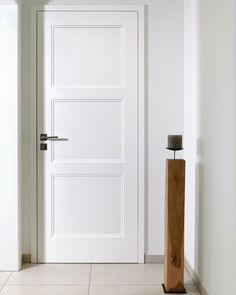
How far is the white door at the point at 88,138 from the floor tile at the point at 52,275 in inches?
4.6

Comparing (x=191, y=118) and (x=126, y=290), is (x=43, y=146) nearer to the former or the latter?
(x=191, y=118)

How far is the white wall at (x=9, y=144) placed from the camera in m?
3.70

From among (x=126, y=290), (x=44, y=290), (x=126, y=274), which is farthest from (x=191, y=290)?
(x=44, y=290)

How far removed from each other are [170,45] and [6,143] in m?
1.60

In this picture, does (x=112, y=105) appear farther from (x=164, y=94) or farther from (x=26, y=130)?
(x=26, y=130)

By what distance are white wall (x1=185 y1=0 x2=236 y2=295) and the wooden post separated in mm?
144

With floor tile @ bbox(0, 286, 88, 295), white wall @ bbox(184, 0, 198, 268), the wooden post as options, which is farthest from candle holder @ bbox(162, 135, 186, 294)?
floor tile @ bbox(0, 286, 88, 295)

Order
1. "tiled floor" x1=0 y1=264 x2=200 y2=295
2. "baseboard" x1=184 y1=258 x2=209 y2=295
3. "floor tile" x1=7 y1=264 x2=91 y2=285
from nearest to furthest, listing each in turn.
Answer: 1. "baseboard" x1=184 y1=258 x2=209 y2=295
2. "tiled floor" x1=0 y1=264 x2=200 y2=295
3. "floor tile" x1=7 y1=264 x2=91 y2=285

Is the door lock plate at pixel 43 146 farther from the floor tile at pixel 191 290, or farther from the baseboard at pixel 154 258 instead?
the floor tile at pixel 191 290

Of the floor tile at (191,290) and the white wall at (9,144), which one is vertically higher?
the white wall at (9,144)

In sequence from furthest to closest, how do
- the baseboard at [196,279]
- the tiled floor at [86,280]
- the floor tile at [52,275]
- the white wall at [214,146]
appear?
1. the floor tile at [52,275]
2. the tiled floor at [86,280]
3. the baseboard at [196,279]
4. the white wall at [214,146]

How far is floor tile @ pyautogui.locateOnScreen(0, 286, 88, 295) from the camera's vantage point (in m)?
3.21

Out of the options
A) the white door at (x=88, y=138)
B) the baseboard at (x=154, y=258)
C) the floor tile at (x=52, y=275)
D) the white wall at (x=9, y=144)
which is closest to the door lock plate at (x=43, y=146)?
the white door at (x=88, y=138)

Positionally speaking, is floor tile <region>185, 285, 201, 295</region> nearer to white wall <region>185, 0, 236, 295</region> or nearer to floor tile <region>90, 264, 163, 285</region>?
white wall <region>185, 0, 236, 295</region>
